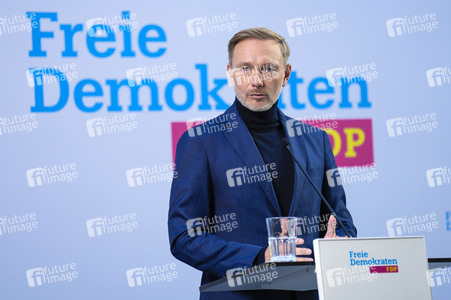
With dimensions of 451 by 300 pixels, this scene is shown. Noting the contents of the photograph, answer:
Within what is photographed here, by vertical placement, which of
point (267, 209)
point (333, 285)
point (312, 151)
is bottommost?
point (333, 285)

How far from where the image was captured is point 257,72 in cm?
203

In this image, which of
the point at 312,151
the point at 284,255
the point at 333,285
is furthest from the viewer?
the point at 312,151

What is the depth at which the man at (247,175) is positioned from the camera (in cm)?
182

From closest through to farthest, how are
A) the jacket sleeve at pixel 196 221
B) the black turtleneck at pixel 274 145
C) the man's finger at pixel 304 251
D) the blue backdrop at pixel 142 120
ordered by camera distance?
1. the man's finger at pixel 304 251
2. the jacket sleeve at pixel 196 221
3. the black turtleneck at pixel 274 145
4. the blue backdrop at pixel 142 120

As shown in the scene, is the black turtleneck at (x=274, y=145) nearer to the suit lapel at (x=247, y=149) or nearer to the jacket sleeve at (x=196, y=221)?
the suit lapel at (x=247, y=149)

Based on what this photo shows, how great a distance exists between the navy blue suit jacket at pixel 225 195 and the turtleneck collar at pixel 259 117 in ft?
0.12

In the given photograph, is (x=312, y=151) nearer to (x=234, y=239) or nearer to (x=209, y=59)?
(x=234, y=239)

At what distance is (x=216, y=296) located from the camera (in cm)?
184

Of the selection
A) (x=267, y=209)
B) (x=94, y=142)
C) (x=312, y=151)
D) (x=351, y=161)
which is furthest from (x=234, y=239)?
(x=351, y=161)

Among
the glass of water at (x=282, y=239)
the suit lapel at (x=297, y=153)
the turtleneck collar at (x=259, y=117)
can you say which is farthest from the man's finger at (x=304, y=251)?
the turtleneck collar at (x=259, y=117)

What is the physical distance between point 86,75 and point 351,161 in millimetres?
1737

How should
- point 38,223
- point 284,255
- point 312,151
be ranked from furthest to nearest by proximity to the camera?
point 38,223
point 312,151
point 284,255

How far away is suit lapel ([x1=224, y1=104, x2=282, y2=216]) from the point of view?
189cm

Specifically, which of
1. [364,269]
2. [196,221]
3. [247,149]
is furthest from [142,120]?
[364,269]
